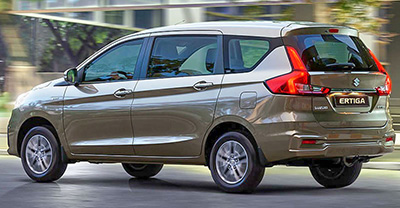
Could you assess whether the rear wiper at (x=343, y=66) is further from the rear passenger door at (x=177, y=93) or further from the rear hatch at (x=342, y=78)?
the rear passenger door at (x=177, y=93)

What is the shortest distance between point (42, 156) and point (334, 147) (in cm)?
369

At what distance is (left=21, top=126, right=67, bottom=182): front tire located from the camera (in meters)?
11.2

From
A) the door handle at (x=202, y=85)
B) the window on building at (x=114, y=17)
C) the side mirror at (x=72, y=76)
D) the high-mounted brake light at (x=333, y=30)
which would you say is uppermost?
the high-mounted brake light at (x=333, y=30)

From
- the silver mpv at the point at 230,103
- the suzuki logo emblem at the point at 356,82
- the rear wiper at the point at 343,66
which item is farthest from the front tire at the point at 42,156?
the suzuki logo emblem at the point at 356,82

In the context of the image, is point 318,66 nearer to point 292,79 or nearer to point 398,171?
point 292,79

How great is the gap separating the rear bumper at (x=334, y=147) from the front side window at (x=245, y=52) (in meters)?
0.94

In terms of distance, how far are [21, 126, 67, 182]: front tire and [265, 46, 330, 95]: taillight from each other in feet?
9.97

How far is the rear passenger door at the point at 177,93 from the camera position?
992 cm

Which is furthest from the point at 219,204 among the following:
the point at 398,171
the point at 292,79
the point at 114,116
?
the point at 398,171

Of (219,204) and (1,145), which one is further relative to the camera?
(1,145)

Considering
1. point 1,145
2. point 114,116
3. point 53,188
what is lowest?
point 1,145

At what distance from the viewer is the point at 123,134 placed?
10.6m

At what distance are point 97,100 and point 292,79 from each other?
252cm

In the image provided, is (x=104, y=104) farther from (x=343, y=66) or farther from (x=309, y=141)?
(x=343, y=66)
